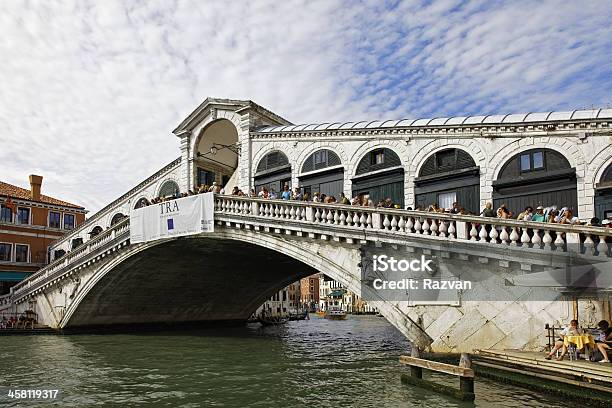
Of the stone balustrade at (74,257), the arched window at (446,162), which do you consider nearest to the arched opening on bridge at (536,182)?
the arched window at (446,162)

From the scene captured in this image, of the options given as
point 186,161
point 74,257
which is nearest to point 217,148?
point 186,161

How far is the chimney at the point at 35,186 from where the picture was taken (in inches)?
1359

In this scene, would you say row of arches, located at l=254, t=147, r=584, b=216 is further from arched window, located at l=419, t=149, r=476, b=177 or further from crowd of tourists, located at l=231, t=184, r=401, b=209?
crowd of tourists, located at l=231, t=184, r=401, b=209

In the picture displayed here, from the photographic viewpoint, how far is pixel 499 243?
12.5 m

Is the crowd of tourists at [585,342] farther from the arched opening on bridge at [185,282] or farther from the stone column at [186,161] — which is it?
the stone column at [186,161]

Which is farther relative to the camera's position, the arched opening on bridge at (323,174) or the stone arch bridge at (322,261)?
the arched opening on bridge at (323,174)

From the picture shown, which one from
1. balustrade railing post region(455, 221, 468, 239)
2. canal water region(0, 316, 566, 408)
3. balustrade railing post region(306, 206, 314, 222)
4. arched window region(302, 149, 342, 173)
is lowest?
canal water region(0, 316, 566, 408)

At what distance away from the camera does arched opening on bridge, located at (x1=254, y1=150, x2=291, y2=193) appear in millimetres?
21234

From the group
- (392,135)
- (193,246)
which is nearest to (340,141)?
(392,135)

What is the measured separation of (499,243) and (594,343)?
2958 millimetres

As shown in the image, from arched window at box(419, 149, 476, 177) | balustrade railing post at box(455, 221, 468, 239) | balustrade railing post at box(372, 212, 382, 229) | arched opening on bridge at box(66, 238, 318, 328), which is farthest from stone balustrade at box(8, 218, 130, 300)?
balustrade railing post at box(455, 221, 468, 239)

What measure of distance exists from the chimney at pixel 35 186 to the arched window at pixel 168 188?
1250cm

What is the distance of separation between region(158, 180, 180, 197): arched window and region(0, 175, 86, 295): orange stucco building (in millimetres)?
11765

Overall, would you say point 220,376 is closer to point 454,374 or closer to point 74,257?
point 454,374
